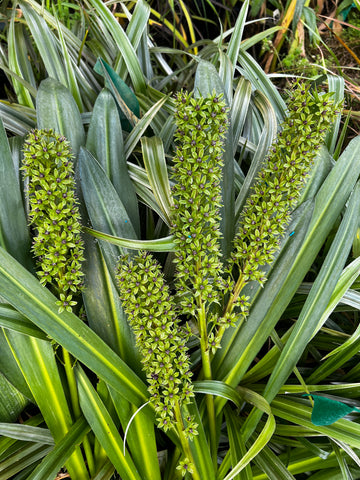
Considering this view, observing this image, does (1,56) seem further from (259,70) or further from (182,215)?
(182,215)

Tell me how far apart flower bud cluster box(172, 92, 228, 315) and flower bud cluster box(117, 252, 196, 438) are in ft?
0.17

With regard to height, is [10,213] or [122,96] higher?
[122,96]

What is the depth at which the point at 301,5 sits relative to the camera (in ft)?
5.15

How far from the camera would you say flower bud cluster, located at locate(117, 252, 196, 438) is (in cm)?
60

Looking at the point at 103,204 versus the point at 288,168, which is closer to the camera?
the point at 288,168

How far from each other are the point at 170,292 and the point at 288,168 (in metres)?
0.35

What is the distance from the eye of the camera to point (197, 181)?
611 mm

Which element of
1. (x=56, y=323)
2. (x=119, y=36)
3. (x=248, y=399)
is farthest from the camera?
(x=119, y=36)

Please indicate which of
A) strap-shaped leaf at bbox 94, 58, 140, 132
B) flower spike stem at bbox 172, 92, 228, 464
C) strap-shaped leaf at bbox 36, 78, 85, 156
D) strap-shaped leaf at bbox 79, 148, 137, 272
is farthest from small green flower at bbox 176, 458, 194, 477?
strap-shaped leaf at bbox 94, 58, 140, 132

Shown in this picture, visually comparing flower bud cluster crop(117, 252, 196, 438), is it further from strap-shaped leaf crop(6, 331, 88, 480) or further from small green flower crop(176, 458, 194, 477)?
strap-shaped leaf crop(6, 331, 88, 480)

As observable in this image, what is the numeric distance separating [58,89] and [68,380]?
62 cm

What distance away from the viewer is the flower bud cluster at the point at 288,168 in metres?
0.63

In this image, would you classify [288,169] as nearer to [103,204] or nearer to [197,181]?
[197,181]

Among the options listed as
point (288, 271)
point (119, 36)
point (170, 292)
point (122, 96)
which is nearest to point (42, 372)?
point (170, 292)
